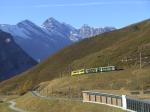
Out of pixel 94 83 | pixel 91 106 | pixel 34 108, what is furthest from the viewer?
pixel 94 83

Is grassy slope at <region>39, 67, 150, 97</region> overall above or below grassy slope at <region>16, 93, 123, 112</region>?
above

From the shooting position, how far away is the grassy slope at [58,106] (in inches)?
4690

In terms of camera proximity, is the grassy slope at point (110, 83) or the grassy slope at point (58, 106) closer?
the grassy slope at point (58, 106)

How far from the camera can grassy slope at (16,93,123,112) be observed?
4690 inches

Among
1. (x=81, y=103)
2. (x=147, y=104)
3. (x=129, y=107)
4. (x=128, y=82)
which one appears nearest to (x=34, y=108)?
(x=81, y=103)

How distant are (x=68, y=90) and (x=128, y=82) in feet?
68.4

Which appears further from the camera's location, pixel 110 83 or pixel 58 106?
pixel 110 83

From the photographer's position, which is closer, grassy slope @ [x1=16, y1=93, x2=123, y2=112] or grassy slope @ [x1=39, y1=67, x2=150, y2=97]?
grassy slope @ [x1=16, y1=93, x2=123, y2=112]

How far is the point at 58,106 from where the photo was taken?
139375 millimetres

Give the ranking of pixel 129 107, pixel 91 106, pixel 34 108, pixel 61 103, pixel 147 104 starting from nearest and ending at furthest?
pixel 147 104
pixel 129 107
pixel 91 106
pixel 61 103
pixel 34 108

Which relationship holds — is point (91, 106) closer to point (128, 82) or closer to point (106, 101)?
point (106, 101)

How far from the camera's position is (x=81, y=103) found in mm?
129375

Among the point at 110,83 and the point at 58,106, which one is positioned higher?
the point at 110,83

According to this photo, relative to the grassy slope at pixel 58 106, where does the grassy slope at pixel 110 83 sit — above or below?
above
